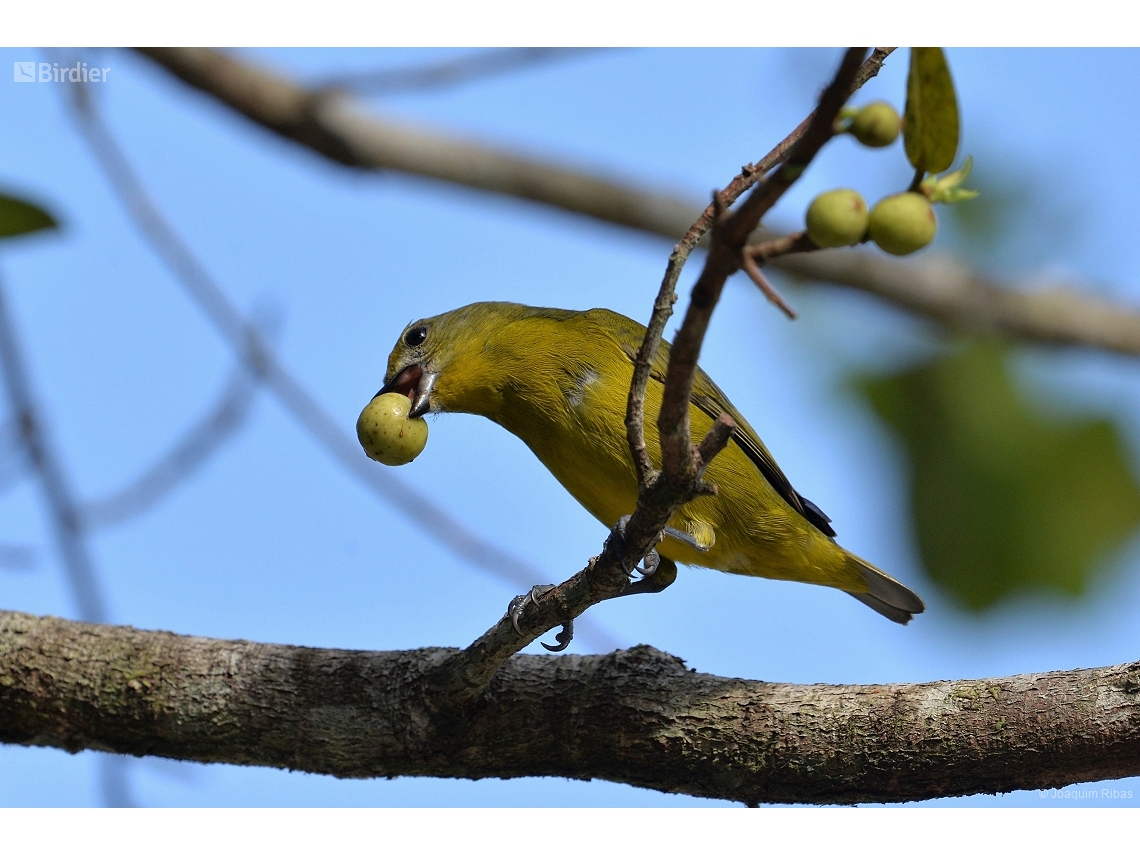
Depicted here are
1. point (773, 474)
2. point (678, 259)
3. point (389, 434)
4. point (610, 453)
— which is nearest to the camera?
point (678, 259)

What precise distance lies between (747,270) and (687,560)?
9.16ft

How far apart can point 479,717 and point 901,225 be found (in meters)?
2.65

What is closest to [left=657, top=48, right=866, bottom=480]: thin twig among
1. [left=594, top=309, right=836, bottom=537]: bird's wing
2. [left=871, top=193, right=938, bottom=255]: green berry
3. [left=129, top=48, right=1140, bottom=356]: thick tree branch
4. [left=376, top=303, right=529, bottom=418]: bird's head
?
[left=871, top=193, right=938, bottom=255]: green berry

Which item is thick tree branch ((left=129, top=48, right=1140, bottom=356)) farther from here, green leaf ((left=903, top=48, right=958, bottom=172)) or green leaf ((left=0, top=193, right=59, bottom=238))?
green leaf ((left=903, top=48, right=958, bottom=172))

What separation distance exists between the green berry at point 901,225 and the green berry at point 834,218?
4cm

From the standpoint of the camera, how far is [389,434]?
3.86 meters

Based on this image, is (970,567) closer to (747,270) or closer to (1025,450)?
(1025,450)

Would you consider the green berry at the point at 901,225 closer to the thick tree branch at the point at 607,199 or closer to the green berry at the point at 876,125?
the green berry at the point at 876,125

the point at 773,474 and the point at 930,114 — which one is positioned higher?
the point at 773,474

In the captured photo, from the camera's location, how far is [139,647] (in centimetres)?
409

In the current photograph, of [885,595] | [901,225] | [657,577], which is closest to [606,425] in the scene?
[657,577]

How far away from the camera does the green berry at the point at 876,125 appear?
5.45ft

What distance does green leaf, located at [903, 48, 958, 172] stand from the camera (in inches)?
69.0

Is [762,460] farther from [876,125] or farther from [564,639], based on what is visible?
[876,125]
